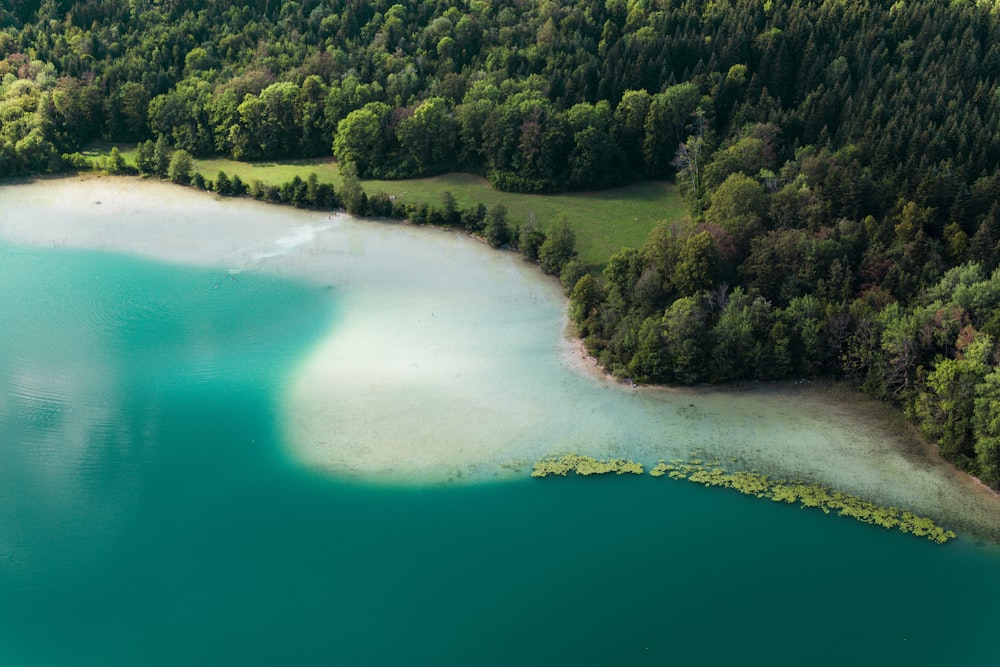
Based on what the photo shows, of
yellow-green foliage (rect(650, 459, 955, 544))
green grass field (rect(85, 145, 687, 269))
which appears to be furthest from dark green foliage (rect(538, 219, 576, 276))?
yellow-green foliage (rect(650, 459, 955, 544))

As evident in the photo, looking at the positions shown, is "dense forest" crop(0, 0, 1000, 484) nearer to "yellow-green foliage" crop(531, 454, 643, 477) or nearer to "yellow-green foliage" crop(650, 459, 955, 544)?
"yellow-green foliage" crop(650, 459, 955, 544)

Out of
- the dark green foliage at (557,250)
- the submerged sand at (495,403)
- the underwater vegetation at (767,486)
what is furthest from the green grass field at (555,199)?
the underwater vegetation at (767,486)

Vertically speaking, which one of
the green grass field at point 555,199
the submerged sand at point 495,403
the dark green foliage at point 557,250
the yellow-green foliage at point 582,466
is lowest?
the yellow-green foliage at point 582,466

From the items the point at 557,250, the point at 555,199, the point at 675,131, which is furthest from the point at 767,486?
the point at 675,131

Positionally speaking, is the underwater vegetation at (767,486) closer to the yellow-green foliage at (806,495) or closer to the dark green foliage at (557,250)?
the yellow-green foliage at (806,495)

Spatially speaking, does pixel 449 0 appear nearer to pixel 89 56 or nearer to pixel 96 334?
pixel 89 56

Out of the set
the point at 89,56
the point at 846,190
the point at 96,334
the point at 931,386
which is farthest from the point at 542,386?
the point at 89,56
